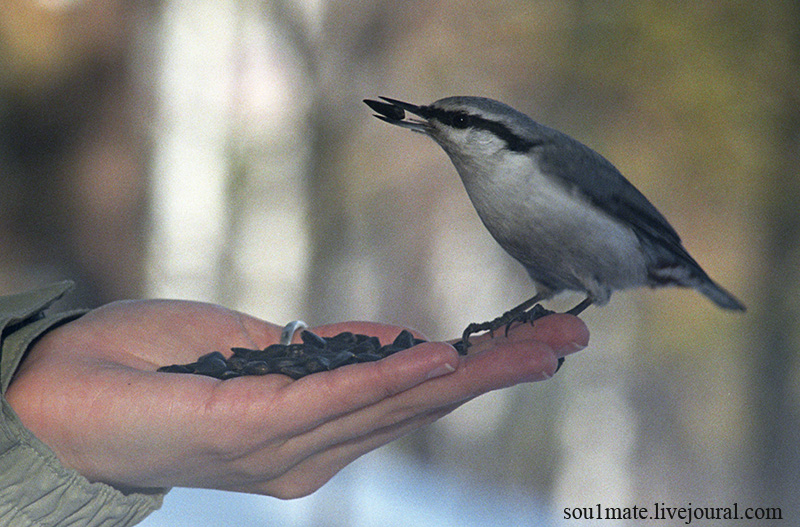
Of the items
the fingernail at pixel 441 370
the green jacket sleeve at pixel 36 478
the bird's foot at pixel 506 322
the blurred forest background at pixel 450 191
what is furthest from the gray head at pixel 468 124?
the blurred forest background at pixel 450 191

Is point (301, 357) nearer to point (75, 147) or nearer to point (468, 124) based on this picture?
point (468, 124)

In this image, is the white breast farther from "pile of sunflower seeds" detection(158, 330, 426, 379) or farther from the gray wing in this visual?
"pile of sunflower seeds" detection(158, 330, 426, 379)

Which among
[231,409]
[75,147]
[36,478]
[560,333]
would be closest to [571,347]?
[560,333]

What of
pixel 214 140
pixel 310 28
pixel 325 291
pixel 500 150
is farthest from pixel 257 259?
pixel 500 150

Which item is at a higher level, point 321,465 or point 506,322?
point 506,322

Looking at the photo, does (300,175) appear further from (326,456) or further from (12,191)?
(326,456)

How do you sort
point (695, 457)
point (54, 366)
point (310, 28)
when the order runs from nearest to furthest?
1. point (54, 366)
2. point (695, 457)
3. point (310, 28)
